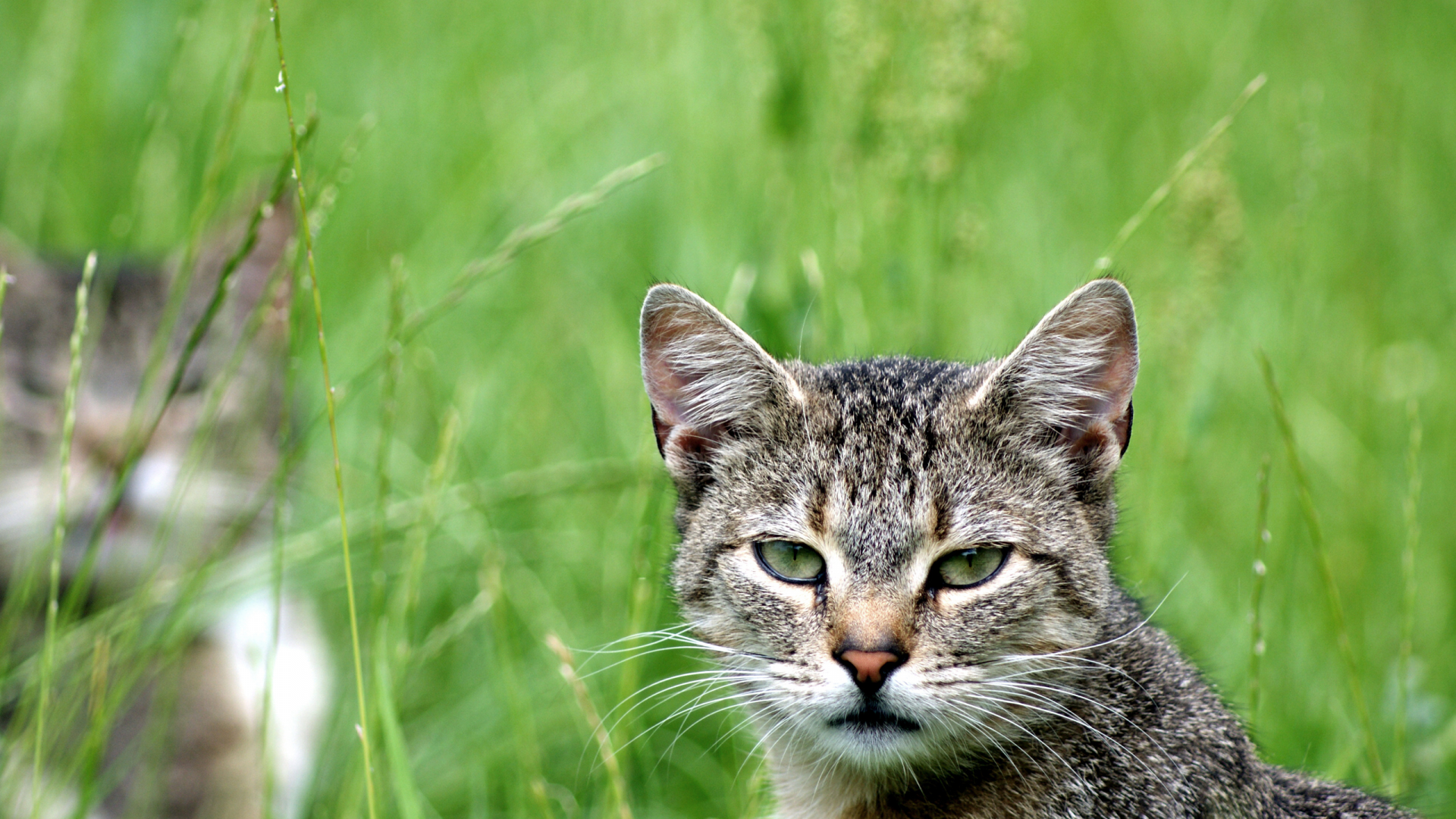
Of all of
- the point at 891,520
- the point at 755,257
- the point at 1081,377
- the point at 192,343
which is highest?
the point at 755,257

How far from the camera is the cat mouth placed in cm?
239

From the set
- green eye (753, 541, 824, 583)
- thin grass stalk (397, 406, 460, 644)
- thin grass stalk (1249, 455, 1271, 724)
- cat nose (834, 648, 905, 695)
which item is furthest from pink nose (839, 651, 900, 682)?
thin grass stalk (397, 406, 460, 644)

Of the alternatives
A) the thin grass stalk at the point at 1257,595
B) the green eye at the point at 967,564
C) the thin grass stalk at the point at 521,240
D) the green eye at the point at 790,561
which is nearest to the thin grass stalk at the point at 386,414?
the thin grass stalk at the point at 521,240

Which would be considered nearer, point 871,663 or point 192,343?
point 871,663

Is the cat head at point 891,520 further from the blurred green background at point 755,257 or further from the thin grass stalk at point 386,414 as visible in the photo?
the thin grass stalk at point 386,414

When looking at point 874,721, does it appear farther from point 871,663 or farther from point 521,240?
point 521,240

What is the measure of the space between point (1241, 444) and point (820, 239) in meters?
1.91

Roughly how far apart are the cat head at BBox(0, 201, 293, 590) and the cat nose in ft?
6.46

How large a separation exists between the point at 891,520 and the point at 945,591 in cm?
17

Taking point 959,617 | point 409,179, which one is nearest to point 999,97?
point 409,179

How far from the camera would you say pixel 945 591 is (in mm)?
2521

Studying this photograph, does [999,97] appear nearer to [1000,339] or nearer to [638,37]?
[638,37]

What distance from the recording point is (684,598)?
2.81m

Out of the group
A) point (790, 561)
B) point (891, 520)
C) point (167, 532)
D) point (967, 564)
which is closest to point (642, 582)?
point (790, 561)
